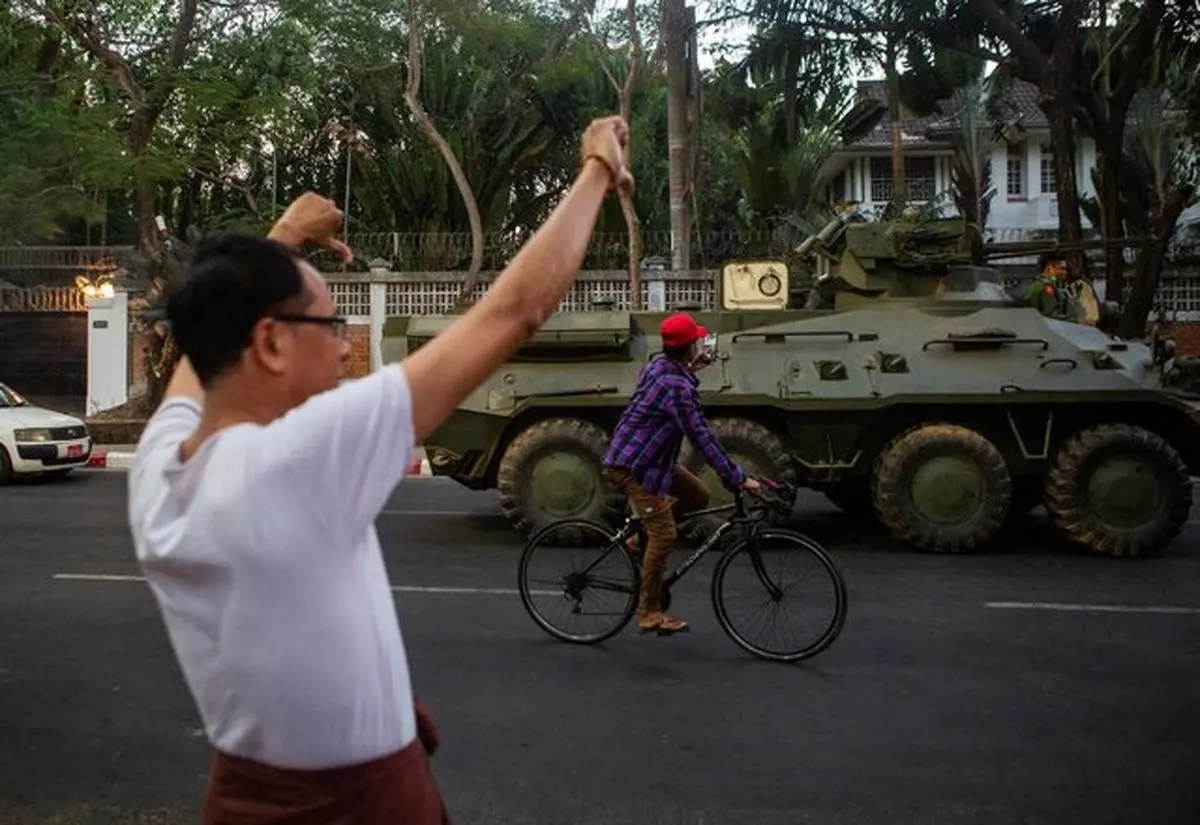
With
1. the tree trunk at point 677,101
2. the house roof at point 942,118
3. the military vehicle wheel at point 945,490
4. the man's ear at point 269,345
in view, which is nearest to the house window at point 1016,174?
the house roof at point 942,118

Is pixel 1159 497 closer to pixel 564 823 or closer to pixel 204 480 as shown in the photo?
pixel 564 823

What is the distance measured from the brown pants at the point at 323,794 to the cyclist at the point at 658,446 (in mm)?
4485

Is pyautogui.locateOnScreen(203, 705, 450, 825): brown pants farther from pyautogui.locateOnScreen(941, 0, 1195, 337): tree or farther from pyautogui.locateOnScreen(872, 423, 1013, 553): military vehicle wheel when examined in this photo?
pyautogui.locateOnScreen(941, 0, 1195, 337): tree

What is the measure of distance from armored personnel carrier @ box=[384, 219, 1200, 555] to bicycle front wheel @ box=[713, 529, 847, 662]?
100 inches

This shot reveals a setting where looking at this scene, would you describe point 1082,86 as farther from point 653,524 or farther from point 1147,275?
point 653,524

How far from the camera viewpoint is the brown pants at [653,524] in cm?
641

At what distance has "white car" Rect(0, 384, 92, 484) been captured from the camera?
1401cm

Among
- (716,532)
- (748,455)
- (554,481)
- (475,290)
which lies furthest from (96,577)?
(475,290)

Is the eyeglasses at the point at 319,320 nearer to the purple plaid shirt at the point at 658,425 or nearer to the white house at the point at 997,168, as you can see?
the purple plaid shirt at the point at 658,425

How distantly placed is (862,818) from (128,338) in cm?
1777

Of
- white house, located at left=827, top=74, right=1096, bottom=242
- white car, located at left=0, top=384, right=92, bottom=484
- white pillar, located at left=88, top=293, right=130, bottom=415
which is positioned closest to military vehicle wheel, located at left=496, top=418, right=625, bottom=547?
white car, located at left=0, top=384, right=92, bottom=484

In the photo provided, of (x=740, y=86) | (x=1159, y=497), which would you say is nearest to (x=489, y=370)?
(x=1159, y=497)

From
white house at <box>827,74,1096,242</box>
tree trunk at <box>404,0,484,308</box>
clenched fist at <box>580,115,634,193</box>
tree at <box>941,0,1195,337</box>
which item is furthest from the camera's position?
white house at <box>827,74,1096,242</box>

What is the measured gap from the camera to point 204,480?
173 cm
